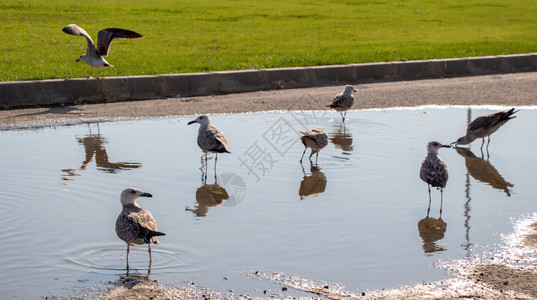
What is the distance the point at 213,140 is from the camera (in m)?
9.05

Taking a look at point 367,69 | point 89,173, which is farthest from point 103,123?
point 367,69

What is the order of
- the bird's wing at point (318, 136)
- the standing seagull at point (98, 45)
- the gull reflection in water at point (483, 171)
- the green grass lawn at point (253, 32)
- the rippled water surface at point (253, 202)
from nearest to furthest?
the rippled water surface at point (253, 202)
the gull reflection in water at point (483, 171)
the bird's wing at point (318, 136)
the standing seagull at point (98, 45)
the green grass lawn at point (253, 32)

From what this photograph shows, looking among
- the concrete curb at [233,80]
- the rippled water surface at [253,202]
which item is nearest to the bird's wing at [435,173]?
the rippled water surface at [253,202]

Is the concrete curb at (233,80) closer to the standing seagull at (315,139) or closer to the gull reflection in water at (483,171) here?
the standing seagull at (315,139)

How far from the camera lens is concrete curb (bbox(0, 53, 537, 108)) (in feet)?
45.1

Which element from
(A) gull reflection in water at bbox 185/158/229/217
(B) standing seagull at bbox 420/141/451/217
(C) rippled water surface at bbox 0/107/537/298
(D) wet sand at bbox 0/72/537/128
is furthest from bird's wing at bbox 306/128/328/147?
(D) wet sand at bbox 0/72/537/128

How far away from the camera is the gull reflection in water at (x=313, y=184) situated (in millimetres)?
8234

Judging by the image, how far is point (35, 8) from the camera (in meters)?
28.8

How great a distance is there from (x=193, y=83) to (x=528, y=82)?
745 centimetres

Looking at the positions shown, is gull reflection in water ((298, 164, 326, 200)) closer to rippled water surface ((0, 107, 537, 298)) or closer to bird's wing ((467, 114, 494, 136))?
rippled water surface ((0, 107, 537, 298))

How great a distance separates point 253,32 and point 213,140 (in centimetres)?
1662

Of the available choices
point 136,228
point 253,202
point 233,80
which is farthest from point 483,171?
point 233,80

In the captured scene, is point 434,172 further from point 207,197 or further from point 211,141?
point 211,141

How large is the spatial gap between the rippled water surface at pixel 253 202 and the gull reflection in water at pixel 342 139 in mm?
33
